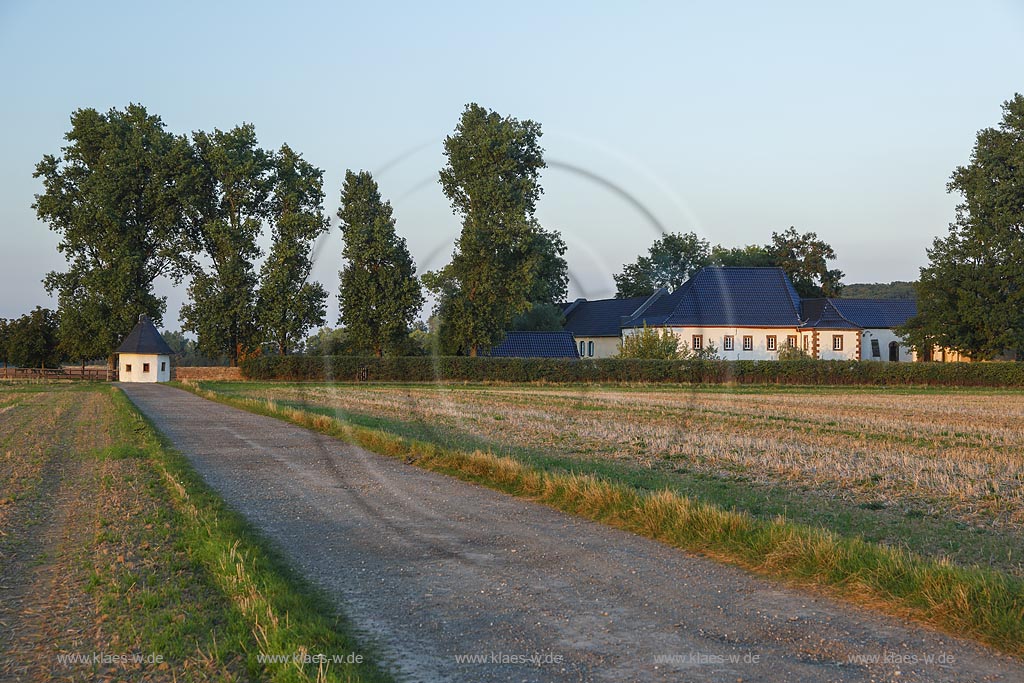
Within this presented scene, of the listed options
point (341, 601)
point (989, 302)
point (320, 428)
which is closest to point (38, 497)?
point (341, 601)

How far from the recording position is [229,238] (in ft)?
255

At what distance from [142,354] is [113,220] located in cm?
1238

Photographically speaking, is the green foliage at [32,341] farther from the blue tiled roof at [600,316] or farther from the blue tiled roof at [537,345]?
the blue tiled roof at [600,316]

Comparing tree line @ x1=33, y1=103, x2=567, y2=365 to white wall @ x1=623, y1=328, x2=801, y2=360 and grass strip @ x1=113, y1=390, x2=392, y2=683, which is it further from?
grass strip @ x1=113, y1=390, x2=392, y2=683

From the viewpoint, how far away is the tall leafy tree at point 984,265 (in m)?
75.2

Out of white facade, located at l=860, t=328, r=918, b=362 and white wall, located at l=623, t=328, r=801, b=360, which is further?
white facade, located at l=860, t=328, r=918, b=362

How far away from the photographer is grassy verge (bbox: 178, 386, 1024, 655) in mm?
7422

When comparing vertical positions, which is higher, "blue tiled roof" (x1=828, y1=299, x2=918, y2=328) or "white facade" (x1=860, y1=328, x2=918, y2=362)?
"blue tiled roof" (x1=828, y1=299, x2=918, y2=328)

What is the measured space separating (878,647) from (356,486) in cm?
1014

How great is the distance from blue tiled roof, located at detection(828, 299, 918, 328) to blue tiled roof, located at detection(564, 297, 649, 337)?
21.7m

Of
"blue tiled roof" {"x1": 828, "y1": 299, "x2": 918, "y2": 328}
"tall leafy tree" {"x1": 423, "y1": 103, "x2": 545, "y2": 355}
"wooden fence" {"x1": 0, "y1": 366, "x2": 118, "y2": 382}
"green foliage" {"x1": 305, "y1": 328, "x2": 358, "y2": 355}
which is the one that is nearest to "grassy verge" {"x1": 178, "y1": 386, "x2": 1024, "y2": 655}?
"tall leafy tree" {"x1": 423, "y1": 103, "x2": 545, "y2": 355}

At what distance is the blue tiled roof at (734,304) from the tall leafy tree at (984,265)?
596 inches


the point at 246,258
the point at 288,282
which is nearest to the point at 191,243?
the point at 246,258

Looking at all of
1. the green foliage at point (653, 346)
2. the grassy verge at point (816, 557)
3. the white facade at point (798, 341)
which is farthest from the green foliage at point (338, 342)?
the grassy verge at point (816, 557)
